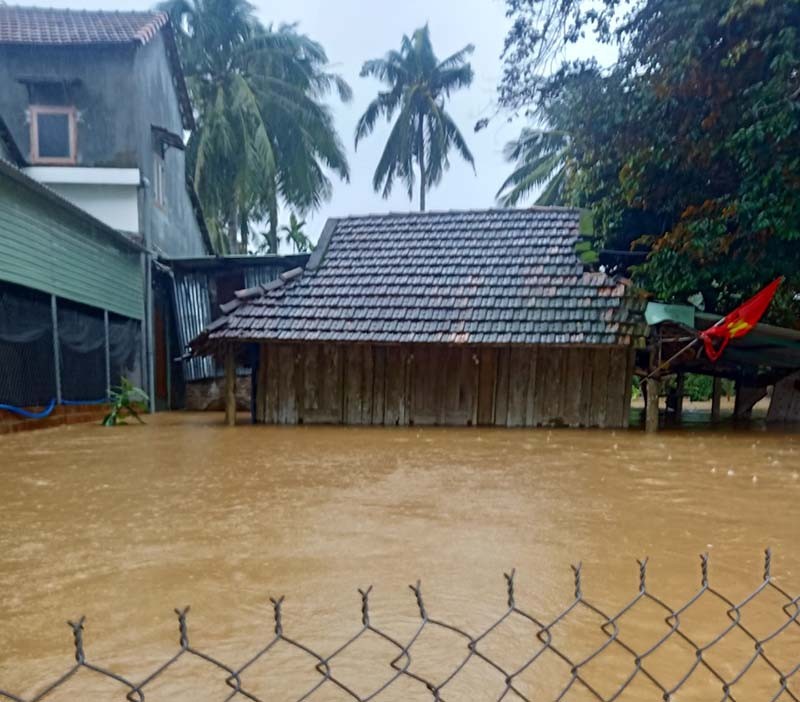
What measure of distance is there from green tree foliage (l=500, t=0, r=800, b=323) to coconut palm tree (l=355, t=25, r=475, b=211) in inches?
530

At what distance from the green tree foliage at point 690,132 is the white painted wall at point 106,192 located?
7.97 m

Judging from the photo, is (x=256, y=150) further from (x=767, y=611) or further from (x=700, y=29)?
(x=767, y=611)

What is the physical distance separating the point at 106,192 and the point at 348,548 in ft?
39.0

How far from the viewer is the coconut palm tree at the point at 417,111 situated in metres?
23.4

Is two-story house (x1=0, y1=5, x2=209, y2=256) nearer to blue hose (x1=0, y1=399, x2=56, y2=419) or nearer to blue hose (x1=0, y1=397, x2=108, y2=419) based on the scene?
blue hose (x1=0, y1=397, x2=108, y2=419)

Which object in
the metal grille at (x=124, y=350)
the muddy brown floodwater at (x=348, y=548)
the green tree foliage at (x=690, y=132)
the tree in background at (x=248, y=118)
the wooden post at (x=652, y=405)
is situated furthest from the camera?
the tree in background at (x=248, y=118)

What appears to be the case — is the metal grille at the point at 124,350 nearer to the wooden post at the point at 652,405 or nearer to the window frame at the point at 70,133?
the window frame at the point at 70,133

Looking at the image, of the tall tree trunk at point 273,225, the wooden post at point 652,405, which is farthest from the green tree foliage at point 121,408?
the tall tree trunk at point 273,225

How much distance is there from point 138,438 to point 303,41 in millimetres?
18615

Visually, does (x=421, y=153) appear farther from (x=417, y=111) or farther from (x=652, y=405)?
(x=652, y=405)

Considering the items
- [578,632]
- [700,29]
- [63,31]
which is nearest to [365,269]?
[700,29]

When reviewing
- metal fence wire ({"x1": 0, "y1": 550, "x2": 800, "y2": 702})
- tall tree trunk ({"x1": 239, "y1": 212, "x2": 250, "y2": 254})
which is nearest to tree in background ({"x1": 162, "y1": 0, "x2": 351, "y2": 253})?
tall tree trunk ({"x1": 239, "y1": 212, "x2": 250, "y2": 254})

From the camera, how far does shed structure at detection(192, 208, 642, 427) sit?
9.84 meters

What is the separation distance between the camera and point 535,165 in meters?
22.2
